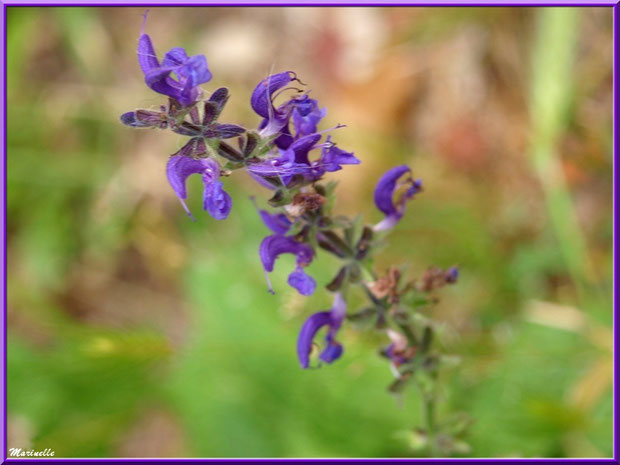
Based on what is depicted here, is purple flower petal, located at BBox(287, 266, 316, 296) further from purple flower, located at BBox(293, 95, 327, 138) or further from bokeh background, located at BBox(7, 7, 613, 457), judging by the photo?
bokeh background, located at BBox(7, 7, 613, 457)

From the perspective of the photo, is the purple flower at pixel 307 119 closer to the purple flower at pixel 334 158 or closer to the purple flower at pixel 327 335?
the purple flower at pixel 334 158

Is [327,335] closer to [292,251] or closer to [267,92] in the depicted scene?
[292,251]

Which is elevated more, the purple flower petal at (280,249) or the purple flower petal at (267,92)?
the purple flower petal at (267,92)

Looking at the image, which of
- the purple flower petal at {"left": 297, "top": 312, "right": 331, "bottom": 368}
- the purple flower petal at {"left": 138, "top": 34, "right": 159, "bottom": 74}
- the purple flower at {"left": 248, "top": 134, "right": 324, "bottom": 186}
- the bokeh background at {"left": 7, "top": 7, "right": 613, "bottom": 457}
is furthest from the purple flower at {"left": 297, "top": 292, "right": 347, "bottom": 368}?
the purple flower petal at {"left": 138, "top": 34, "right": 159, "bottom": 74}

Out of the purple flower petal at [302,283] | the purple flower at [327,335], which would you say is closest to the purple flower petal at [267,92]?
the purple flower petal at [302,283]

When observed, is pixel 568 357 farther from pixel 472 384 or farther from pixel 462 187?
pixel 462 187

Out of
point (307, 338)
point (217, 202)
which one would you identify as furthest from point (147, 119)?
point (307, 338)

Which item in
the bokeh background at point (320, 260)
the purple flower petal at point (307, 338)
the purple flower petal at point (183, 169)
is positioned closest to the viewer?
the purple flower petal at point (183, 169)
